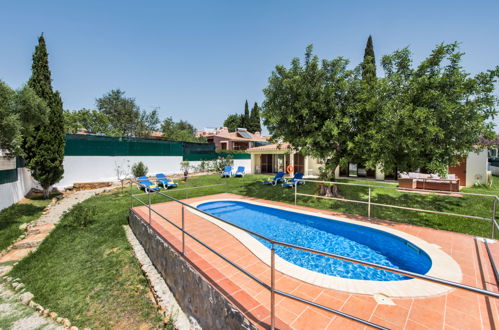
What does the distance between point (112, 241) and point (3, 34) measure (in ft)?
40.8

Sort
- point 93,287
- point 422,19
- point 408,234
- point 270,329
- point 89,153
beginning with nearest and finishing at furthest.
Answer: point 270,329, point 93,287, point 408,234, point 422,19, point 89,153

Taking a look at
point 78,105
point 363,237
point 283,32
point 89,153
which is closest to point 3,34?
point 89,153

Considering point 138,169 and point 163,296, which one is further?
point 138,169

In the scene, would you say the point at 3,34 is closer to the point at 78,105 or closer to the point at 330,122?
the point at 330,122

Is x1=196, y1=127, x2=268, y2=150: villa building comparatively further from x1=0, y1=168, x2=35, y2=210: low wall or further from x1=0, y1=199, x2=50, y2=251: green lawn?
x1=0, y1=199, x2=50, y2=251: green lawn

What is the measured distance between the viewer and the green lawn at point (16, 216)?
24.5 feet

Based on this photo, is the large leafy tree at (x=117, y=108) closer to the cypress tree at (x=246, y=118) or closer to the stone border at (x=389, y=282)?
the cypress tree at (x=246, y=118)

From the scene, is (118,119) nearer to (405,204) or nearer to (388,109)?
(388,109)

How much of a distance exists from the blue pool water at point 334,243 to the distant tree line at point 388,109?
3.18m

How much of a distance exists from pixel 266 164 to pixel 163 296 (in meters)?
20.2

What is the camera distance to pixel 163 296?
4898 millimetres

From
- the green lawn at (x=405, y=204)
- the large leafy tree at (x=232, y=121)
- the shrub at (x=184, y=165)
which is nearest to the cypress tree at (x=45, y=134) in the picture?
the green lawn at (x=405, y=204)

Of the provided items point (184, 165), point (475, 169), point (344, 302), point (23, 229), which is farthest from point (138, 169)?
point (475, 169)

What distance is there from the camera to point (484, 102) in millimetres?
7285
